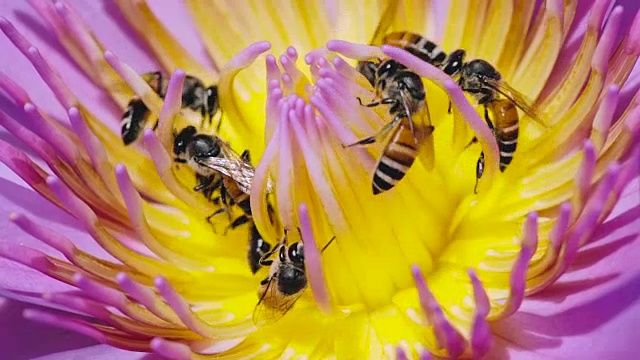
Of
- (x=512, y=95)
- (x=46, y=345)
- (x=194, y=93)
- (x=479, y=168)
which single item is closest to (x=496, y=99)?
(x=512, y=95)

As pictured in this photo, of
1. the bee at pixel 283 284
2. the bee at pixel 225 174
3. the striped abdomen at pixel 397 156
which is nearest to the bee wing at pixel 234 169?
the bee at pixel 225 174

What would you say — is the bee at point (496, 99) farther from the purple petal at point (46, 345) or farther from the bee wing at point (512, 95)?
the purple petal at point (46, 345)

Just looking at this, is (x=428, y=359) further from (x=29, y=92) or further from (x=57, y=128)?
(x=29, y=92)

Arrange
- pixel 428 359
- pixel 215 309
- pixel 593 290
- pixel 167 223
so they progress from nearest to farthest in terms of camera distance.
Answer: pixel 428 359 → pixel 593 290 → pixel 215 309 → pixel 167 223

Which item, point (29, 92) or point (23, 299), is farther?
point (29, 92)

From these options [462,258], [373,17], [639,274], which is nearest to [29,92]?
[373,17]

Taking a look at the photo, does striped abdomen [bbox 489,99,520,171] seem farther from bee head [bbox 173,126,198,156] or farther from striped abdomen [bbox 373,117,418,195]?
bee head [bbox 173,126,198,156]

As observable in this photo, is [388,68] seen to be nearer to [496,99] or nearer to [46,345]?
[496,99]
